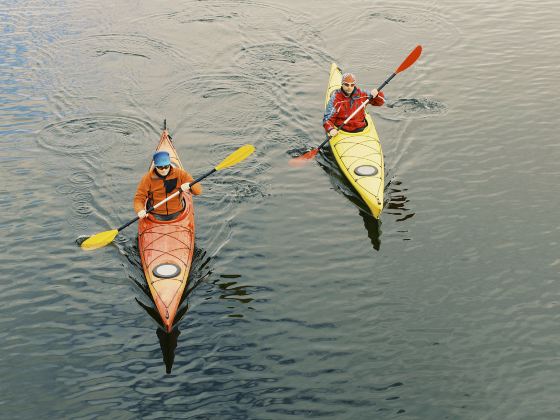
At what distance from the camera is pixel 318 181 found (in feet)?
47.1

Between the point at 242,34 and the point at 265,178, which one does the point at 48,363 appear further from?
the point at 242,34

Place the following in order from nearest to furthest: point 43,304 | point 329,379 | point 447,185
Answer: point 329,379
point 43,304
point 447,185

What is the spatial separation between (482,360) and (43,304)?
7.31m

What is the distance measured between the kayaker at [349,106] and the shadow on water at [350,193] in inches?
26.1

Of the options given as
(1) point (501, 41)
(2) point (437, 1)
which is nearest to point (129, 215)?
(1) point (501, 41)

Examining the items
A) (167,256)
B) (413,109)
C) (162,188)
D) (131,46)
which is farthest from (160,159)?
(131,46)

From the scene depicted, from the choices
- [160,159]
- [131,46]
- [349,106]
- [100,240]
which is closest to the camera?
[160,159]

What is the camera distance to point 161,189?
1155cm

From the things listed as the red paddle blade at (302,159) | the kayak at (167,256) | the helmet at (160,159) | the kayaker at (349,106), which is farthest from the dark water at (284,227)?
the helmet at (160,159)

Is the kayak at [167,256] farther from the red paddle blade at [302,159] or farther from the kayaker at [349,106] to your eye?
the kayaker at [349,106]

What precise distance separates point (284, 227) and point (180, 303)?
9.86 ft

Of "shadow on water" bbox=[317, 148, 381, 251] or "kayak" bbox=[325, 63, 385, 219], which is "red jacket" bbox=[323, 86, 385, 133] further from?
"shadow on water" bbox=[317, 148, 381, 251]

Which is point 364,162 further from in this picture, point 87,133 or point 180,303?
point 87,133

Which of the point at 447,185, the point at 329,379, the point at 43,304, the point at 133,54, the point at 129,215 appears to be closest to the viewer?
the point at 329,379
